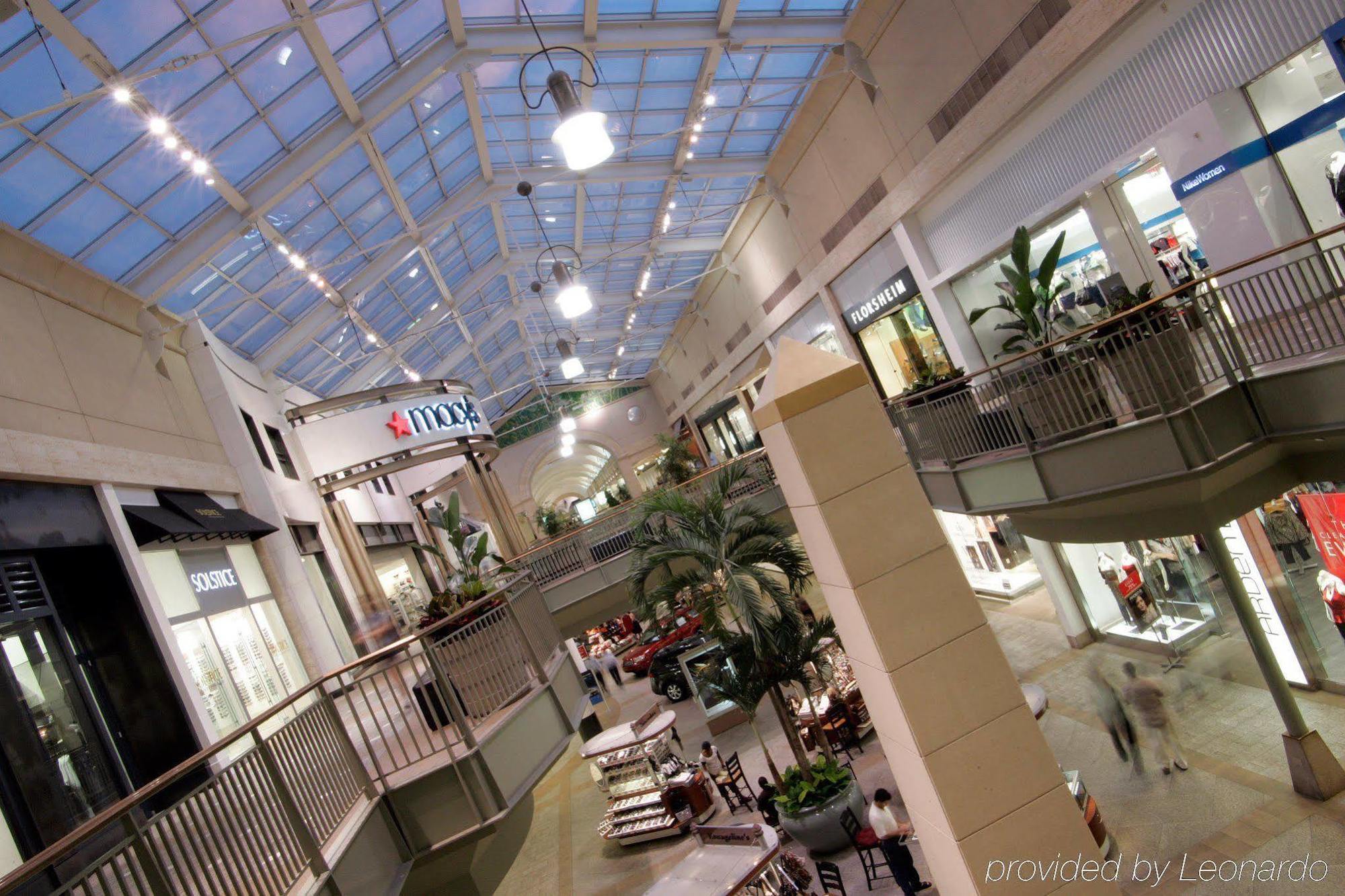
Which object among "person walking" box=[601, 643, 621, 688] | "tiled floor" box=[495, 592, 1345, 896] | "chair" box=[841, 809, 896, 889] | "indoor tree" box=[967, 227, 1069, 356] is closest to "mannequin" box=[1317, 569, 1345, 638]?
"tiled floor" box=[495, 592, 1345, 896]

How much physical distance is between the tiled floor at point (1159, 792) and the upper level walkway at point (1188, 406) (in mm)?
2935

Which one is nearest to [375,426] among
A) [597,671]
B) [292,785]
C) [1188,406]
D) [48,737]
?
[48,737]

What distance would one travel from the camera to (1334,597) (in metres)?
9.32

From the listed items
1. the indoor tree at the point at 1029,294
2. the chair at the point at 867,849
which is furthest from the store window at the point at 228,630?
the indoor tree at the point at 1029,294

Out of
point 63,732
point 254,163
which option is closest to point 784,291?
point 254,163

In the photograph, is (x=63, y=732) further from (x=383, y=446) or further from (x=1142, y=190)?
(x=1142, y=190)

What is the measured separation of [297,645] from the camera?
1239 cm

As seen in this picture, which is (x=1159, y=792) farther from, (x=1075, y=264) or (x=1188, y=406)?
(x=1075, y=264)

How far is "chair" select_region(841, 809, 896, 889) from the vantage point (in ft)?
30.6

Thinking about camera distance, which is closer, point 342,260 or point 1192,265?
→ point 1192,265

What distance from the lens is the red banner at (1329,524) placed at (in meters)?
8.93

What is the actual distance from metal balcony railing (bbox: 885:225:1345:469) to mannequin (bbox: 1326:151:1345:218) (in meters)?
0.38

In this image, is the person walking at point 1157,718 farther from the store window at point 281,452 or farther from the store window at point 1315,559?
the store window at point 281,452

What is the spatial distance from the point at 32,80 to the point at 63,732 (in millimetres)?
6002
